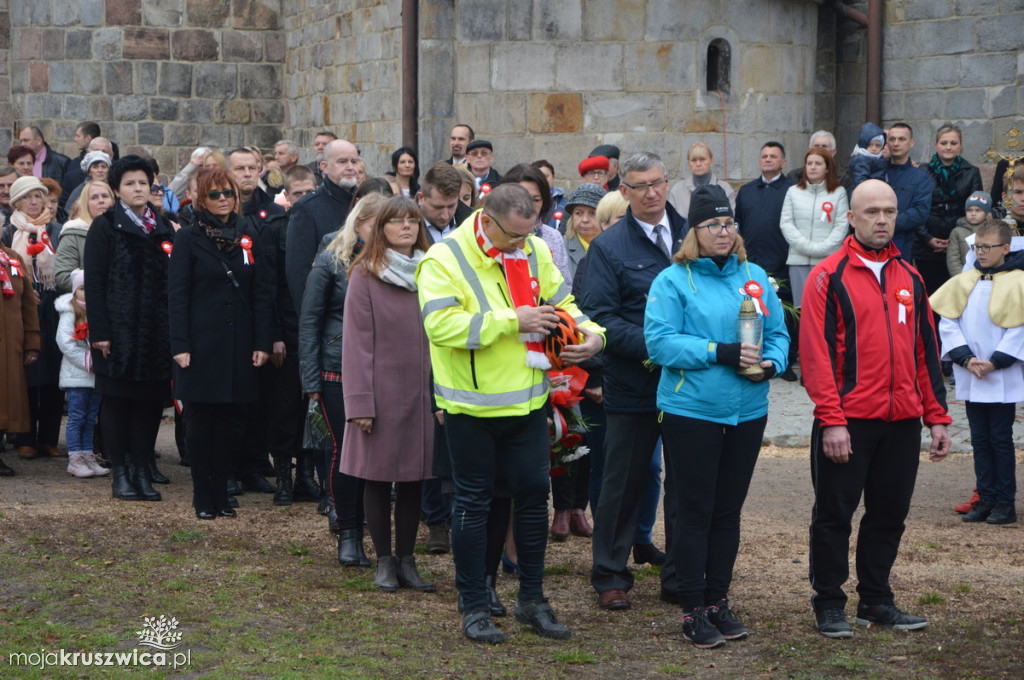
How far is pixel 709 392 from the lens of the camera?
5.18 meters

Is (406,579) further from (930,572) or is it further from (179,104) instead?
(179,104)

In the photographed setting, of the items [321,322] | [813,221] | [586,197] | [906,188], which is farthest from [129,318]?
[906,188]

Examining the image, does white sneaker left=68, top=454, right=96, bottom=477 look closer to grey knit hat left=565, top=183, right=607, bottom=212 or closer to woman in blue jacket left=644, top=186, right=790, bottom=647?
grey knit hat left=565, top=183, right=607, bottom=212

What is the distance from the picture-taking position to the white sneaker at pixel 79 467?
8.59 metres

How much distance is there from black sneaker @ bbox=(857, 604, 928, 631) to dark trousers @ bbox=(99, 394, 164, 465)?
4.38 m

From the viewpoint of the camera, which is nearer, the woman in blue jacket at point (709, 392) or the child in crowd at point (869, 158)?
the woman in blue jacket at point (709, 392)

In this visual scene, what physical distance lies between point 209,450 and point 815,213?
623 cm

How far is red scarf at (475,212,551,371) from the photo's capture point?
524 centimetres

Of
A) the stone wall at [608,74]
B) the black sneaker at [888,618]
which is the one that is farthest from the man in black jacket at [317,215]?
the stone wall at [608,74]

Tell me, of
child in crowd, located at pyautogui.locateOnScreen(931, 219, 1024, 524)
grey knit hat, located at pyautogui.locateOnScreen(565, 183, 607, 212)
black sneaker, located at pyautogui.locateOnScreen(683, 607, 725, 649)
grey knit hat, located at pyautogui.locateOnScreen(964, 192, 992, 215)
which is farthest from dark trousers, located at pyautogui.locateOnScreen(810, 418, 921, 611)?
grey knit hat, located at pyautogui.locateOnScreen(964, 192, 992, 215)

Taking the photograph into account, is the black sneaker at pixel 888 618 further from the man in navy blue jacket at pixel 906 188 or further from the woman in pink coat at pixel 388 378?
the man in navy blue jacket at pixel 906 188

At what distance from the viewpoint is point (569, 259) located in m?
7.82

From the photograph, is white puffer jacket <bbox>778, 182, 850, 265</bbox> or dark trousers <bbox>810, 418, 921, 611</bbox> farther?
white puffer jacket <bbox>778, 182, 850, 265</bbox>

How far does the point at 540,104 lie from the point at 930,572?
763cm
